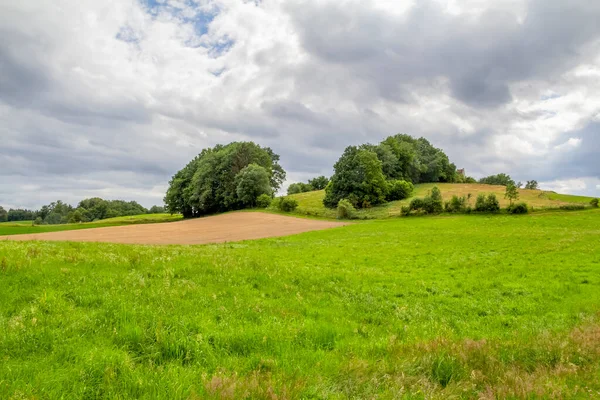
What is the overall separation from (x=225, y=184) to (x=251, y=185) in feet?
38.1

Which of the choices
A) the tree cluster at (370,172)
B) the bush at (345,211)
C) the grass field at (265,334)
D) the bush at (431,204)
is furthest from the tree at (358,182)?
the grass field at (265,334)

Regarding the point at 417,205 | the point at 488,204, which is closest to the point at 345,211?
the point at 417,205

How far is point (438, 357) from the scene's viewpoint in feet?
19.1

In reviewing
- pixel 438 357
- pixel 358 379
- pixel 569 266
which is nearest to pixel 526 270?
pixel 569 266

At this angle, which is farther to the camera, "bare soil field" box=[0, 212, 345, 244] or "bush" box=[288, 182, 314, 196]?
"bush" box=[288, 182, 314, 196]

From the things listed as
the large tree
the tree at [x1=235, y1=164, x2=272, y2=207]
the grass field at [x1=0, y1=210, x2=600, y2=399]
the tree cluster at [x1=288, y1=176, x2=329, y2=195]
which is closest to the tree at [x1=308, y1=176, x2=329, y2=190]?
the tree cluster at [x1=288, y1=176, x2=329, y2=195]

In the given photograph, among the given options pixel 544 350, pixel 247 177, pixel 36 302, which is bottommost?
pixel 544 350

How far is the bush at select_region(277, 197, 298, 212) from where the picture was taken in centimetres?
8431

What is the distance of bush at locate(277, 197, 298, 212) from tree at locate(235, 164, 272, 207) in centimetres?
957

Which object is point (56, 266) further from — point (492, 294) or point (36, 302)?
point (492, 294)

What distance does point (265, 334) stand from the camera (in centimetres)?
682

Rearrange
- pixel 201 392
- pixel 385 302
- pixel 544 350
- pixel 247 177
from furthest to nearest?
pixel 247 177 < pixel 385 302 < pixel 544 350 < pixel 201 392

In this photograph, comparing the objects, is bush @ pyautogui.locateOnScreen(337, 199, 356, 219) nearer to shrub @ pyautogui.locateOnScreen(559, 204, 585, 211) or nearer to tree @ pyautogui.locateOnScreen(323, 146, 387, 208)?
tree @ pyautogui.locateOnScreen(323, 146, 387, 208)

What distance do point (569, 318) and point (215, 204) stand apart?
98103mm
